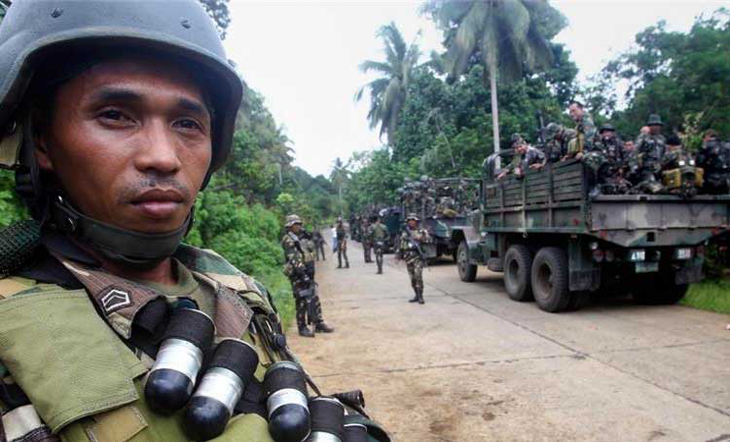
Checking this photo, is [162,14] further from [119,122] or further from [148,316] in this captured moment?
[148,316]

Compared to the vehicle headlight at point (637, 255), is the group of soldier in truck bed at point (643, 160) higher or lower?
higher

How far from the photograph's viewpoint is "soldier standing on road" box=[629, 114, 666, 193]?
677 centimetres

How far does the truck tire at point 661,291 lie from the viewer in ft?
23.5

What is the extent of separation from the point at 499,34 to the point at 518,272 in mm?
14092

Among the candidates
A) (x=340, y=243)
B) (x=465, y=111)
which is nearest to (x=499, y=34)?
(x=465, y=111)

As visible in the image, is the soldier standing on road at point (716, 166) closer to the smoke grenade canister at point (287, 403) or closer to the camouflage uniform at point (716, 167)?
the camouflage uniform at point (716, 167)

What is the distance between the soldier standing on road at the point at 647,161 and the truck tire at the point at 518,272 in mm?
1848

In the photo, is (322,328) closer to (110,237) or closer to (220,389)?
(110,237)

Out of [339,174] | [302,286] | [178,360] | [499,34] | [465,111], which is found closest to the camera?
[178,360]

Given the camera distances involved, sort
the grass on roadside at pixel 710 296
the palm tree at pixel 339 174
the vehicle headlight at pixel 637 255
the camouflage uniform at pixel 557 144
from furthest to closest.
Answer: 1. the palm tree at pixel 339 174
2. the camouflage uniform at pixel 557 144
3. the grass on roadside at pixel 710 296
4. the vehicle headlight at pixel 637 255

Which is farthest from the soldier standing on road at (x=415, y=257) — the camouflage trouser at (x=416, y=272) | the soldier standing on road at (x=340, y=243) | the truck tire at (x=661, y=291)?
the soldier standing on road at (x=340, y=243)

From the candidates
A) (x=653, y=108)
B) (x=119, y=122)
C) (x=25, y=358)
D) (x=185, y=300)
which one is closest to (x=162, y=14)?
(x=119, y=122)

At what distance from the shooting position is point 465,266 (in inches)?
423

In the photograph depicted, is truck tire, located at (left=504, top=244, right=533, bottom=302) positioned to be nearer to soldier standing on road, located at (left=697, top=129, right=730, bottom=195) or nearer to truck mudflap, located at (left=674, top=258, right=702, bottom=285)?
truck mudflap, located at (left=674, top=258, right=702, bottom=285)
